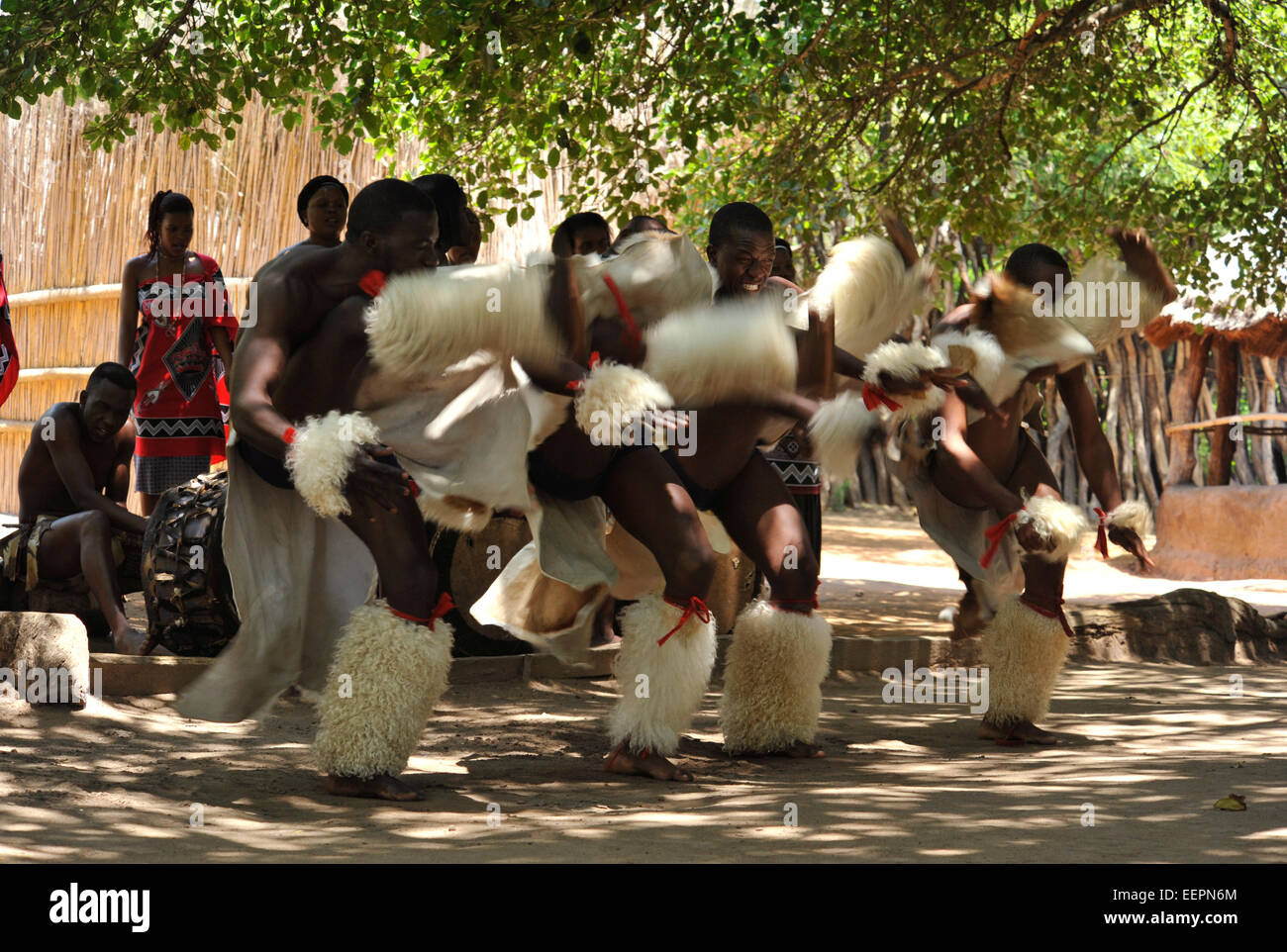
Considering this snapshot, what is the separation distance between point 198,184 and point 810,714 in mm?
7781

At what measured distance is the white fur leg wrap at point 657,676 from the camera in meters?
4.36

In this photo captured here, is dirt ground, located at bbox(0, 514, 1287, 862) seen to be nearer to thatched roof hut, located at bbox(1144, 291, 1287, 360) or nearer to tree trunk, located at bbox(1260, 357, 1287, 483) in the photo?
thatched roof hut, located at bbox(1144, 291, 1287, 360)

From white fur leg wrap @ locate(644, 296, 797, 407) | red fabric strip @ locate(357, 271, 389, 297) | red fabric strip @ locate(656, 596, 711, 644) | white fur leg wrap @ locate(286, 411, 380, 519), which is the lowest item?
red fabric strip @ locate(656, 596, 711, 644)

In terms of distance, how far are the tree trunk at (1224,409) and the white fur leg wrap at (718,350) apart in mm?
11753

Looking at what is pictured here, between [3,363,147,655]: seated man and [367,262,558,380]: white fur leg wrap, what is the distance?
95.4 inches

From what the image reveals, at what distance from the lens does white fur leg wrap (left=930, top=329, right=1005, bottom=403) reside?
5.24 metres

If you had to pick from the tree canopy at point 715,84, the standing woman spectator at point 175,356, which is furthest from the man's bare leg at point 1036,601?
the standing woman spectator at point 175,356

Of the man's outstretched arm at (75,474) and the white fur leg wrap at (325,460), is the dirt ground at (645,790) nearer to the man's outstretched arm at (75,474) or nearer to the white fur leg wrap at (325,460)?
the white fur leg wrap at (325,460)

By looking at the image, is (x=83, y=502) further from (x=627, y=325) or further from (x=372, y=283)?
(x=627, y=325)

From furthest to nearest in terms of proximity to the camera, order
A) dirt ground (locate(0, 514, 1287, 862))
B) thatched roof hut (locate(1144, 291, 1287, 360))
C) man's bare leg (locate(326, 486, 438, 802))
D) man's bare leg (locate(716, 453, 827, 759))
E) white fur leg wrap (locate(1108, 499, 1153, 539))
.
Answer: thatched roof hut (locate(1144, 291, 1287, 360)) → white fur leg wrap (locate(1108, 499, 1153, 539)) → man's bare leg (locate(716, 453, 827, 759)) → man's bare leg (locate(326, 486, 438, 802)) → dirt ground (locate(0, 514, 1287, 862))

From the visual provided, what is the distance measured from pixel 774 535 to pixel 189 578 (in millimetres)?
2395

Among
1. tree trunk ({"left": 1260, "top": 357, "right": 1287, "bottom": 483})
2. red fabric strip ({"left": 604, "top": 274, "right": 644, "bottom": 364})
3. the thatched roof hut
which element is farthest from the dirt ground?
Result: tree trunk ({"left": 1260, "top": 357, "right": 1287, "bottom": 483})
